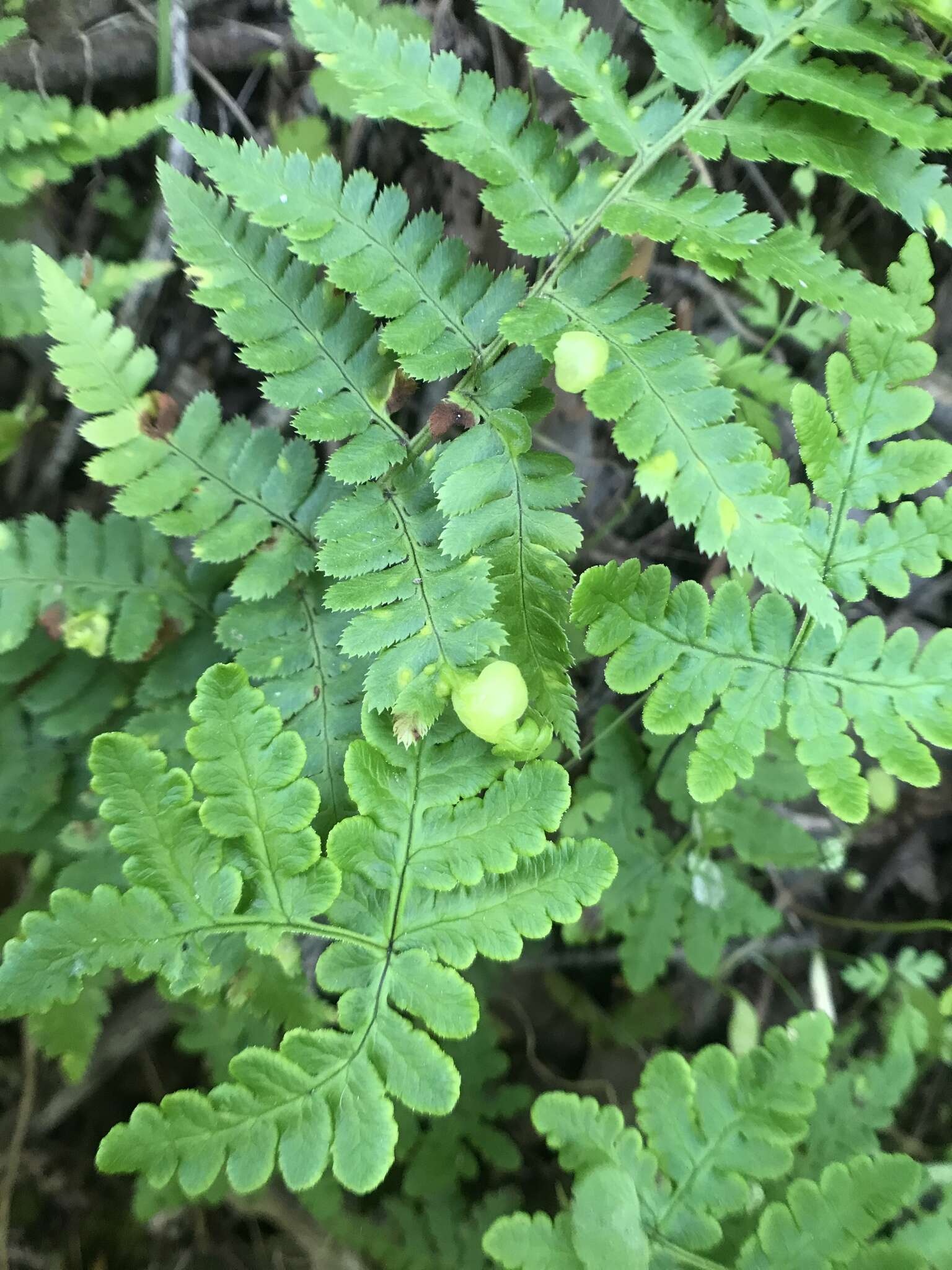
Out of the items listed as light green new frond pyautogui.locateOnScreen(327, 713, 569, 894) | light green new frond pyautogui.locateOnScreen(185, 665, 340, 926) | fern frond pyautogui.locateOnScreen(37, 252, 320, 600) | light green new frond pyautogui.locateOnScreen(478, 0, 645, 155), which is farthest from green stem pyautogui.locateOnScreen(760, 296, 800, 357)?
light green new frond pyautogui.locateOnScreen(185, 665, 340, 926)

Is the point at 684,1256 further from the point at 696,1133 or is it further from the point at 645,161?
the point at 645,161

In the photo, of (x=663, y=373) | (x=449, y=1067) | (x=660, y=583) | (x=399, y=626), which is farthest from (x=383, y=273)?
(x=449, y=1067)

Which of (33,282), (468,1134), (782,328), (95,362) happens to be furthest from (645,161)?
(468,1134)

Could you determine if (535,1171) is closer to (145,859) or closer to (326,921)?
(326,921)

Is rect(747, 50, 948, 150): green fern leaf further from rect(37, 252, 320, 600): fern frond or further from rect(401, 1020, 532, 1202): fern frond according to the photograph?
rect(401, 1020, 532, 1202): fern frond

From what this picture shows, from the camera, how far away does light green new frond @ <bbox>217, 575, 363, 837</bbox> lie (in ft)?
5.56

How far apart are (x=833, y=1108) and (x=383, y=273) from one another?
2.32 meters

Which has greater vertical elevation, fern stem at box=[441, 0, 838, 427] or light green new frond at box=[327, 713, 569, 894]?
fern stem at box=[441, 0, 838, 427]

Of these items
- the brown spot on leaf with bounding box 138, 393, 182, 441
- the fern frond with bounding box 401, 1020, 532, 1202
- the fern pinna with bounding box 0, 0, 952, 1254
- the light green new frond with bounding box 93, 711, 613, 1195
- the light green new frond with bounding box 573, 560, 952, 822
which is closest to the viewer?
the light green new frond with bounding box 93, 711, 613, 1195

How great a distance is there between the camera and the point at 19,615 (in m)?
1.89

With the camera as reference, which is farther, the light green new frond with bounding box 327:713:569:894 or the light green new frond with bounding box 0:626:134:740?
the light green new frond with bounding box 0:626:134:740

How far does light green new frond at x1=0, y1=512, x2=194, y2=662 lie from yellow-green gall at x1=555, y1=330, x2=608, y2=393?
3.82 ft

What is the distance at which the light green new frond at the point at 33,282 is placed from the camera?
1.99m

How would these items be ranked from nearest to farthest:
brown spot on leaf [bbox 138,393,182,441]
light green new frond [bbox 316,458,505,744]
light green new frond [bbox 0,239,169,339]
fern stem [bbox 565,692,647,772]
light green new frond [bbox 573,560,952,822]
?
light green new frond [bbox 316,458,505,744]
light green new frond [bbox 573,560,952,822]
brown spot on leaf [bbox 138,393,182,441]
light green new frond [bbox 0,239,169,339]
fern stem [bbox 565,692,647,772]
